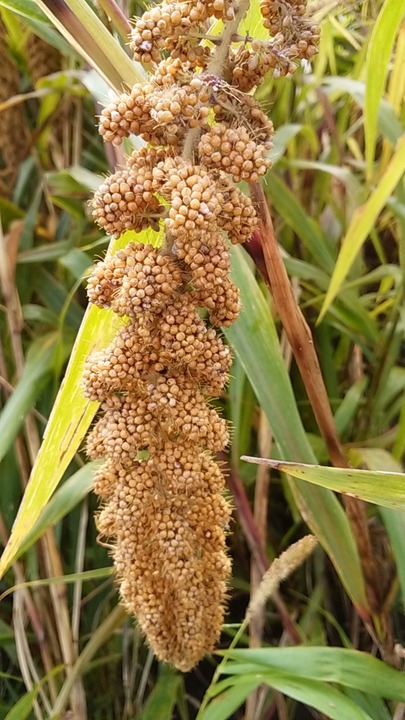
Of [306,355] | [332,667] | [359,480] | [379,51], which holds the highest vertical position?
[379,51]

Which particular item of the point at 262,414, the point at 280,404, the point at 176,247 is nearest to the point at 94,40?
the point at 176,247

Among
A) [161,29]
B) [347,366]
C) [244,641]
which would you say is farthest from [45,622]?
[161,29]

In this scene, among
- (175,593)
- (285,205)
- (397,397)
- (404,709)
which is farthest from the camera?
(397,397)

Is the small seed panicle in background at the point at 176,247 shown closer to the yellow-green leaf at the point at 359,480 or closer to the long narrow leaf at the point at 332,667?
the yellow-green leaf at the point at 359,480

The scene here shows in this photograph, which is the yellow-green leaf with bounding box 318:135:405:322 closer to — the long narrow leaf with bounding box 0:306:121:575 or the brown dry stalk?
the brown dry stalk

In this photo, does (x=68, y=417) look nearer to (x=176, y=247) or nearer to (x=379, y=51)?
(x=176, y=247)

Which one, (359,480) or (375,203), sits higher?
(375,203)

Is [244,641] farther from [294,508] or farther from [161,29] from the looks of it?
[161,29]
